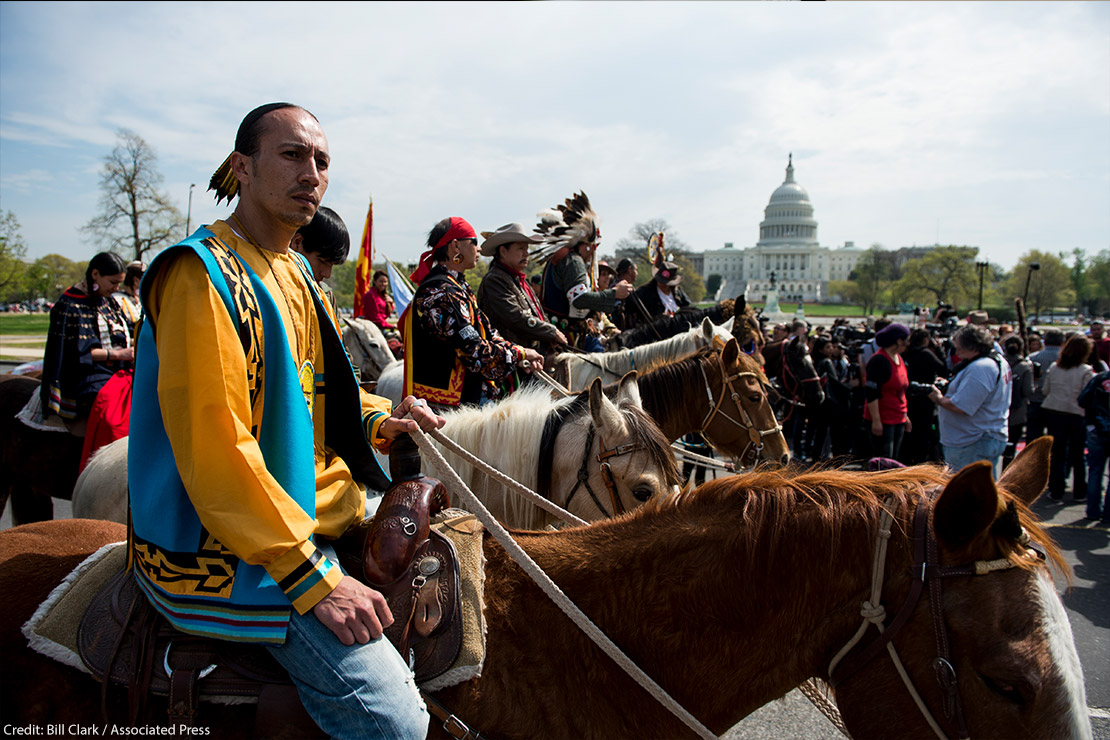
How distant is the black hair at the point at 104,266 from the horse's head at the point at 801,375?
988 cm

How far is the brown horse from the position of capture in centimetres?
148

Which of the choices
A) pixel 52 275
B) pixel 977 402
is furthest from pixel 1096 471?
pixel 52 275

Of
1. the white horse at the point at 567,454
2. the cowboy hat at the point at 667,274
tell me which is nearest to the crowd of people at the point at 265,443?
the white horse at the point at 567,454

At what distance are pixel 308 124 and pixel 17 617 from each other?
1.59 m

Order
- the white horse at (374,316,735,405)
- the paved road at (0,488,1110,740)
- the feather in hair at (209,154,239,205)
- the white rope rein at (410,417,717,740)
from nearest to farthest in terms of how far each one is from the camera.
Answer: the white rope rein at (410,417,717,740) < the feather in hair at (209,154,239,205) < the paved road at (0,488,1110,740) < the white horse at (374,316,735,405)

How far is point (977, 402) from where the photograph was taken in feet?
22.4

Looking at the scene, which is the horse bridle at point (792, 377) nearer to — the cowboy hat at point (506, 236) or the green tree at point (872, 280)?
the cowboy hat at point (506, 236)

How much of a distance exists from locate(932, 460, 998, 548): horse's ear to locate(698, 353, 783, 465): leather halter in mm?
3655

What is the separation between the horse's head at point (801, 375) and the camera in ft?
36.4

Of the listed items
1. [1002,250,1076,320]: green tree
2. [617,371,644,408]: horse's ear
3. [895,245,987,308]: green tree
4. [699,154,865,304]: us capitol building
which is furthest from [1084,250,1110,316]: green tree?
[617,371,644,408]: horse's ear

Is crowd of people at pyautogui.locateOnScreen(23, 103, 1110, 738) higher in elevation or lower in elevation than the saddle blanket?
higher

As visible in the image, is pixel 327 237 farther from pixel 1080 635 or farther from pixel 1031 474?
pixel 1080 635

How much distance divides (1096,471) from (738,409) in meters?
6.07

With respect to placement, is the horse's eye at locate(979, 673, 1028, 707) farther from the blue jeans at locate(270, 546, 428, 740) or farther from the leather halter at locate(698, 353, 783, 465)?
the leather halter at locate(698, 353, 783, 465)
